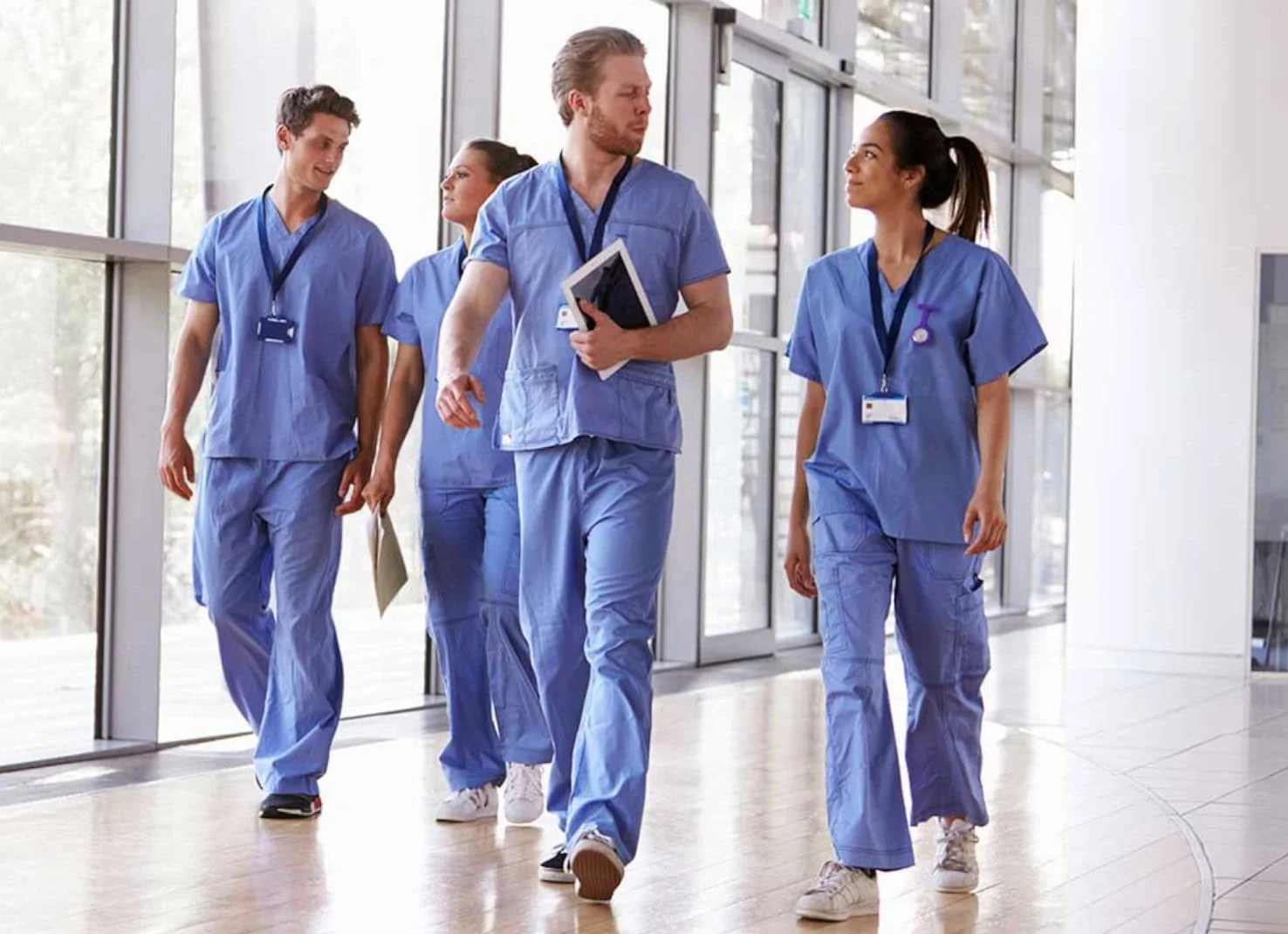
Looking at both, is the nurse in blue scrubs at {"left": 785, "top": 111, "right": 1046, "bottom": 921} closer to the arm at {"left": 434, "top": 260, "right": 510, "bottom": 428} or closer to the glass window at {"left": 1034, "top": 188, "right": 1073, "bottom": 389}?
the arm at {"left": 434, "top": 260, "right": 510, "bottom": 428}

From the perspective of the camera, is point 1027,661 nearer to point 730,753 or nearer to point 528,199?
point 730,753

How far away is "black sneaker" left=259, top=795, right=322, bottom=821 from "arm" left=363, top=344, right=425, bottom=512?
624mm

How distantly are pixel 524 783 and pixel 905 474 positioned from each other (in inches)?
47.8

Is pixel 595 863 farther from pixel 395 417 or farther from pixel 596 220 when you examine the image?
pixel 395 417

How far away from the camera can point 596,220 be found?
3580 millimetres

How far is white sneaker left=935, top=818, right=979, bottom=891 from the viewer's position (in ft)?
12.0

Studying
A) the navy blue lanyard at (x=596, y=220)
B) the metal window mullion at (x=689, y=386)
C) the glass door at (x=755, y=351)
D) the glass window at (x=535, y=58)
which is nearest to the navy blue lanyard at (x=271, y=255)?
the navy blue lanyard at (x=596, y=220)

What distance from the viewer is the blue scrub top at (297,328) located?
14.1 feet

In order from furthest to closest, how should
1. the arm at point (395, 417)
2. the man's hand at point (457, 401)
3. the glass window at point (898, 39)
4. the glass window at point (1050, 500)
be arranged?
the glass window at point (1050, 500) < the glass window at point (898, 39) < the arm at point (395, 417) < the man's hand at point (457, 401)

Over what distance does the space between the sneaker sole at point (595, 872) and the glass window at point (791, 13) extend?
5.95 metres

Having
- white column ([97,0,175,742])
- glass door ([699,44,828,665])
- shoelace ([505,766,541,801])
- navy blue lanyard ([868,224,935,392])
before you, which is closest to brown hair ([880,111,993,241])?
navy blue lanyard ([868,224,935,392])

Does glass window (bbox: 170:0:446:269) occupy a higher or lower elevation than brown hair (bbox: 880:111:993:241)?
higher

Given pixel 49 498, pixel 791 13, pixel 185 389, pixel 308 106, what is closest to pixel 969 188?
pixel 308 106

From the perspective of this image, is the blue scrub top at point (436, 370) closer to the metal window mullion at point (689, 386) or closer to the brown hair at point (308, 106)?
the brown hair at point (308, 106)
